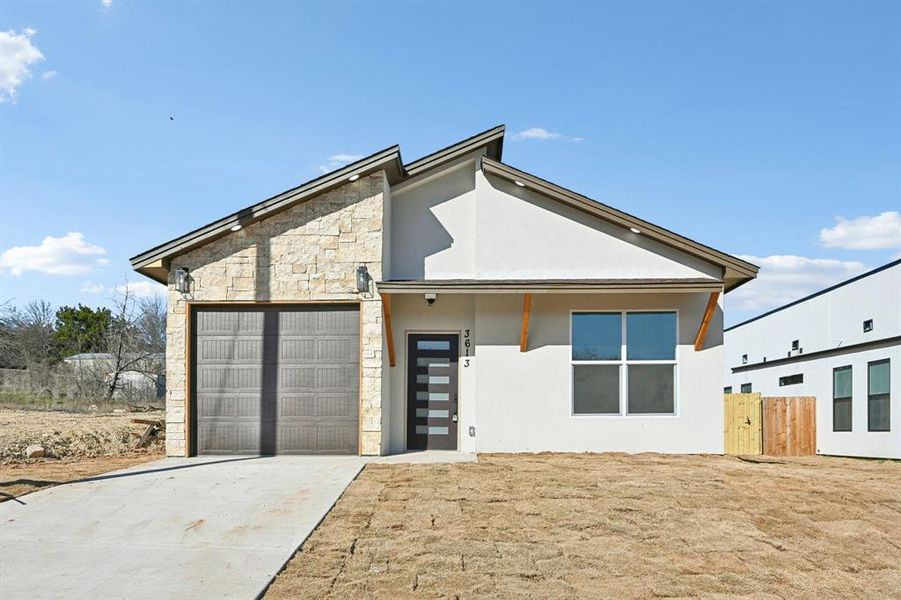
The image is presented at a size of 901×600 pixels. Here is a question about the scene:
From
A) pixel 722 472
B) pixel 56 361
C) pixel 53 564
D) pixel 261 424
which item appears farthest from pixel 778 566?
pixel 56 361

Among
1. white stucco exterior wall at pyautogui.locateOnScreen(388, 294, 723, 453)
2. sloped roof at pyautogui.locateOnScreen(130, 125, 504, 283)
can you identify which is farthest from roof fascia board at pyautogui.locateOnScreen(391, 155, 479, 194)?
white stucco exterior wall at pyautogui.locateOnScreen(388, 294, 723, 453)

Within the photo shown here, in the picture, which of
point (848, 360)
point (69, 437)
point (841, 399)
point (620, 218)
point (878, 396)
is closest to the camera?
point (620, 218)

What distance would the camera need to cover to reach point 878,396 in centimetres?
1725

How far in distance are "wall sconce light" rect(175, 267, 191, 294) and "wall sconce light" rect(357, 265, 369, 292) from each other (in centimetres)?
301

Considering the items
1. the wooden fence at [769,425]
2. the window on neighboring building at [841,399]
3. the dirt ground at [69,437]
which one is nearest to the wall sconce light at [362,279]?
the dirt ground at [69,437]

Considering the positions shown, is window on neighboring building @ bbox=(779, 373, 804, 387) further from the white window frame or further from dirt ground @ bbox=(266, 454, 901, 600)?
dirt ground @ bbox=(266, 454, 901, 600)

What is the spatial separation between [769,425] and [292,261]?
9796 millimetres

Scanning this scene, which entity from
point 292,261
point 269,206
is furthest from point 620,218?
point 269,206

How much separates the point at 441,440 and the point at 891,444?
421 inches

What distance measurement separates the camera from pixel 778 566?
6797 mm

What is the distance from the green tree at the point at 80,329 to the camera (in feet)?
108

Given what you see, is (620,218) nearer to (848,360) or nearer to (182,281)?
(182,281)

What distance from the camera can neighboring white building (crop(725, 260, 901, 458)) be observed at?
55.5 ft

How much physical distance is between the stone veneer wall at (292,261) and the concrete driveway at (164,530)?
8.65 ft
